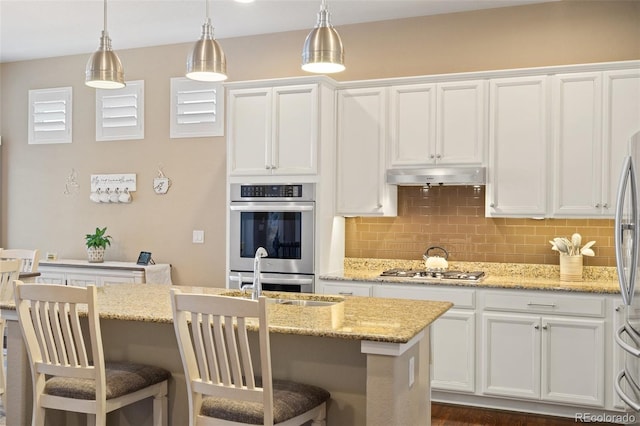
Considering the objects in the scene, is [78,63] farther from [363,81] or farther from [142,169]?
[363,81]

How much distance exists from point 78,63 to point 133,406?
433 centimetres

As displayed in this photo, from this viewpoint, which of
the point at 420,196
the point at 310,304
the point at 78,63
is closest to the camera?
the point at 310,304

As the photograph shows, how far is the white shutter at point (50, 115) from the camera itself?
6.39 metres

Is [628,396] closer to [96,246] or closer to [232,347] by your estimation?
[232,347]

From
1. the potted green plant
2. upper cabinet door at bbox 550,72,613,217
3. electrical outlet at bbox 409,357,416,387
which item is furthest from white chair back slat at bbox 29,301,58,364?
upper cabinet door at bbox 550,72,613,217

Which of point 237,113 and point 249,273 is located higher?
point 237,113

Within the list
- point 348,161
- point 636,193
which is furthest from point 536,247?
point 636,193

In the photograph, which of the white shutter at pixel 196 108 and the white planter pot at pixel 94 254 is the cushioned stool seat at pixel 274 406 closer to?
the white shutter at pixel 196 108

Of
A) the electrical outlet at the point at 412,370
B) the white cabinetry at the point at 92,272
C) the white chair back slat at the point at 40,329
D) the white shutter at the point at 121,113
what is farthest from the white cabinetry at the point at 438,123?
the white chair back slat at the point at 40,329

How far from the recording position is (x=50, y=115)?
21.2ft

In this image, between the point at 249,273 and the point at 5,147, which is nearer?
the point at 249,273

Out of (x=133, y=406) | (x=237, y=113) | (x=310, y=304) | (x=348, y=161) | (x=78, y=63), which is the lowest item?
(x=133, y=406)

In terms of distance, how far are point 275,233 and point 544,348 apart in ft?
6.91

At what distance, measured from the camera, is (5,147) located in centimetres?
671
